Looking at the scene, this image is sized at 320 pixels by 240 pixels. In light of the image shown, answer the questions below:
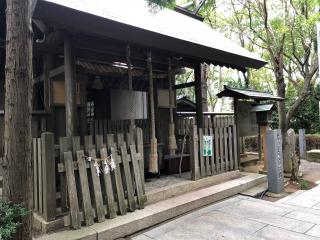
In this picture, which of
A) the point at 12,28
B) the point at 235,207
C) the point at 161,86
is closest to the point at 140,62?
the point at 161,86

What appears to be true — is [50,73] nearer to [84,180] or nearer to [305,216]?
[84,180]

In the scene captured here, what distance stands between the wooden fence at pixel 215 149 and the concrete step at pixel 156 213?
15.2 inches

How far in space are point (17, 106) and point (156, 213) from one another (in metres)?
2.90

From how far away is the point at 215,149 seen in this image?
6.60 meters

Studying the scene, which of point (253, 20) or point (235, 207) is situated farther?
point (253, 20)

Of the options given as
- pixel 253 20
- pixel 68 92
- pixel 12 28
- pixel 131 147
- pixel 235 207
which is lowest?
pixel 235 207

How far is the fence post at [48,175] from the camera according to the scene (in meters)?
3.84

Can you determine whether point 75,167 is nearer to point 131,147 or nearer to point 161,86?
point 131,147

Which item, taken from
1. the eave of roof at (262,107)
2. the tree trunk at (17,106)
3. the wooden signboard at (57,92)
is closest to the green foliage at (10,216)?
the tree trunk at (17,106)

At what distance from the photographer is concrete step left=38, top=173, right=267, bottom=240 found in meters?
3.77

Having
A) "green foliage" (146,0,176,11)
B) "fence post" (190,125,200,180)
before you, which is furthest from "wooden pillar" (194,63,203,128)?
"green foliage" (146,0,176,11)

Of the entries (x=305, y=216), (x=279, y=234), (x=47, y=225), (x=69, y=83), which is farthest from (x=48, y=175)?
(x=305, y=216)

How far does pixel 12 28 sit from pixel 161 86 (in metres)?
5.59

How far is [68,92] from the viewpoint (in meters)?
4.49
